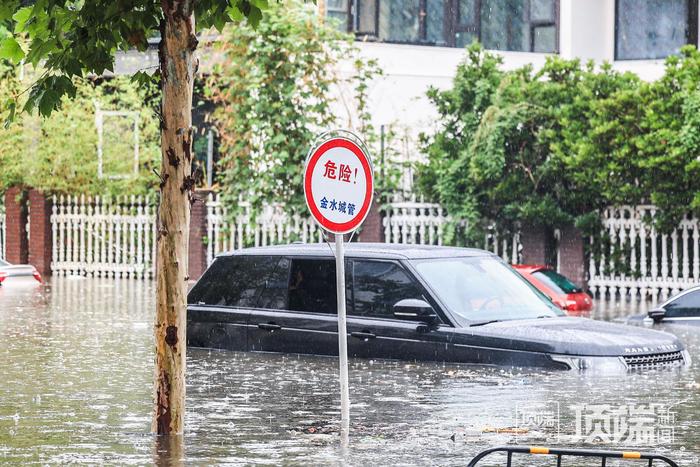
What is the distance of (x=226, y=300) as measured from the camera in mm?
15805

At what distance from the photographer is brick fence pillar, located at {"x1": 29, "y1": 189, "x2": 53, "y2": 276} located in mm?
37812

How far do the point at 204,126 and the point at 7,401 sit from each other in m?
29.6

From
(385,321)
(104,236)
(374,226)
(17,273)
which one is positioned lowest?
(17,273)

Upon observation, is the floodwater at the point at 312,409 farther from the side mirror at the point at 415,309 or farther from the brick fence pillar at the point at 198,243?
the brick fence pillar at the point at 198,243

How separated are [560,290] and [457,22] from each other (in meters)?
16.3

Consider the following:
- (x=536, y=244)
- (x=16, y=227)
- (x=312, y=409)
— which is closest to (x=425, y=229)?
(x=536, y=244)

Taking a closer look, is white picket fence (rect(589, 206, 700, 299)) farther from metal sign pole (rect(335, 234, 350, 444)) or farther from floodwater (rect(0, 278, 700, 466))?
metal sign pole (rect(335, 234, 350, 444))

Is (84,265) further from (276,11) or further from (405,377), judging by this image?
(405,377)

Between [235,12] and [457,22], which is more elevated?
[457,22]

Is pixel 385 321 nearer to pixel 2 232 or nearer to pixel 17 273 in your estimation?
pixel 17 273

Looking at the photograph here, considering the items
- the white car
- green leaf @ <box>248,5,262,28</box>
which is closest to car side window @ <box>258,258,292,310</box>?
green leaf @ <box>248,5,262,28</box>

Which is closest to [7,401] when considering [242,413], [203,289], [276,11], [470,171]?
[242,413]

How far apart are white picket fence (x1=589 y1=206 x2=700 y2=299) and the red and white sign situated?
17.9m

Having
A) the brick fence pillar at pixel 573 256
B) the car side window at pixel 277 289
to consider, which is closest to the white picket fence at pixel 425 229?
the brick fence pillar at pixel 573 256
